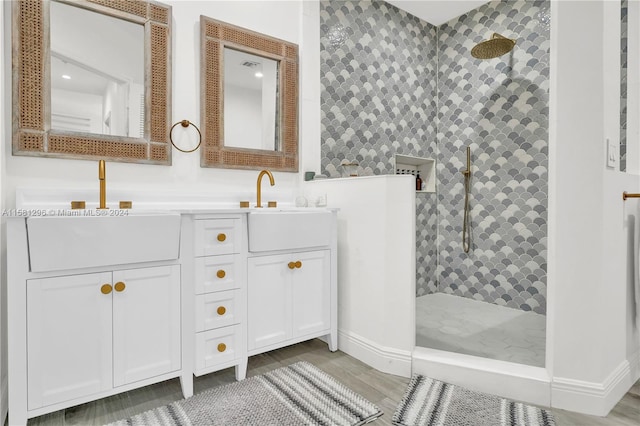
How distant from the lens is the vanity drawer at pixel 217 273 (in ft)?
5.70

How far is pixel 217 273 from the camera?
70.1 inches

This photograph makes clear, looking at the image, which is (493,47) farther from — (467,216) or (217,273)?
(217,273)

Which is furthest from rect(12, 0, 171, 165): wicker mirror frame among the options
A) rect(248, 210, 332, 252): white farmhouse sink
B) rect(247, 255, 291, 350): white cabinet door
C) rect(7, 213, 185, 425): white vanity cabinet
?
rect(247, 255, 291, 350): white cabinet door

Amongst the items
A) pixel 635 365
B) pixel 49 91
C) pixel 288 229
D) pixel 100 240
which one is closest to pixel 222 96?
pixel 49 91

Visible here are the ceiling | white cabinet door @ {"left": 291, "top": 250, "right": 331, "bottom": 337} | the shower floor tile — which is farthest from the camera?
the ceiling

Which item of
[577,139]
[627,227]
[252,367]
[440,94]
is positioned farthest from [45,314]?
[440,94]

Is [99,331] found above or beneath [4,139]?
beneath

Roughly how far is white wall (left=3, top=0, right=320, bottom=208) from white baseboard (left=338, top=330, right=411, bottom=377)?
3.54 feet

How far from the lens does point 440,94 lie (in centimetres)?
365

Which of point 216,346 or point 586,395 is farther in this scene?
point 216,346

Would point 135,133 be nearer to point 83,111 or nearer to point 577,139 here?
point 83,111

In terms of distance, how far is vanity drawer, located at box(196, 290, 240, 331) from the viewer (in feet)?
5.69

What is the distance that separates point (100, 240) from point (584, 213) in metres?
2.12

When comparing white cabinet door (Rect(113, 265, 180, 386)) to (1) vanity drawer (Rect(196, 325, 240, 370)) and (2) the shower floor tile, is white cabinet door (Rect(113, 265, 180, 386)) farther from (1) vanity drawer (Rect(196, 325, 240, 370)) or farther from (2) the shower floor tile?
(2) the shower floor tile
